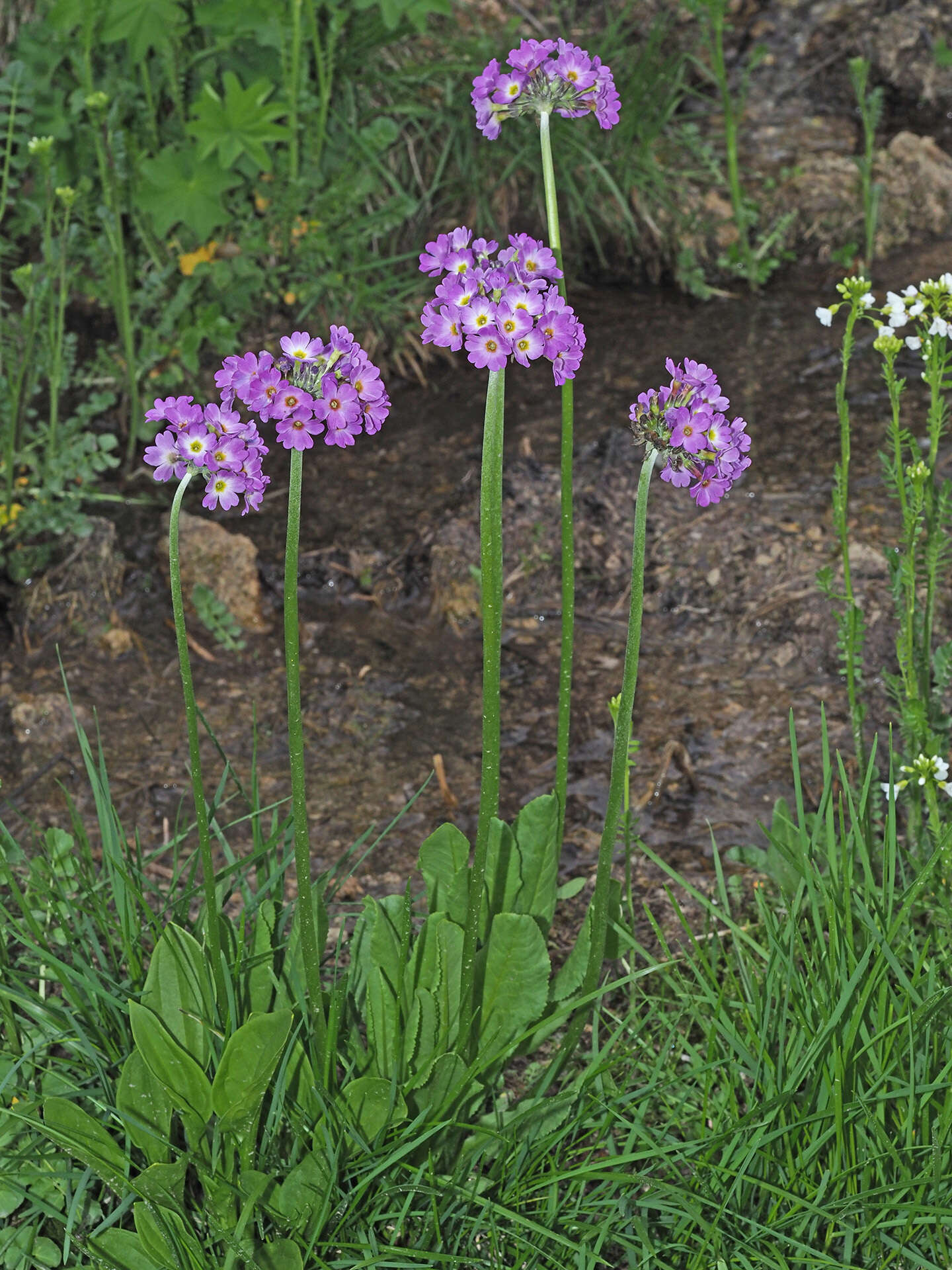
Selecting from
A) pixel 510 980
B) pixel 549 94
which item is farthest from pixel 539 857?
pixel 549 94

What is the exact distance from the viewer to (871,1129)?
1.49 m

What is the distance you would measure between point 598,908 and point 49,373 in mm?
2196

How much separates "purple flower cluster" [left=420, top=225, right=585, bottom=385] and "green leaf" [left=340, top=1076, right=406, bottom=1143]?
82cm

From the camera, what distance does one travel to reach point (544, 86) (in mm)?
1369

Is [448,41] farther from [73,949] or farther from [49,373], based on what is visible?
[73,949]

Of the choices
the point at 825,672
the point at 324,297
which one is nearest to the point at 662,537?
the point at 825,672

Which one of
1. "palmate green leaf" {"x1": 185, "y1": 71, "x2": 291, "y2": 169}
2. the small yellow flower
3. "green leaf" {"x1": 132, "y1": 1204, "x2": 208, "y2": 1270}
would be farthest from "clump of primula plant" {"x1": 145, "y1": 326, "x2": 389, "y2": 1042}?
the small yellow flower

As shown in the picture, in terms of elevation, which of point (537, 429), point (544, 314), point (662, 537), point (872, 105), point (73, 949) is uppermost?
point (872, 105)

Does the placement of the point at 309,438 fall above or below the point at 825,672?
above

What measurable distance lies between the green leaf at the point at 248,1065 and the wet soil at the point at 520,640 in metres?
0.81

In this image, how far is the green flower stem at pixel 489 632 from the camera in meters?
1.25

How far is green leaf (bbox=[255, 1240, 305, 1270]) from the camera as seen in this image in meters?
1.42

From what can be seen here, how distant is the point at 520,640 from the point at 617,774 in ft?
4.56

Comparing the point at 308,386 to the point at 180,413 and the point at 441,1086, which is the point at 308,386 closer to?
the point at 180,413
